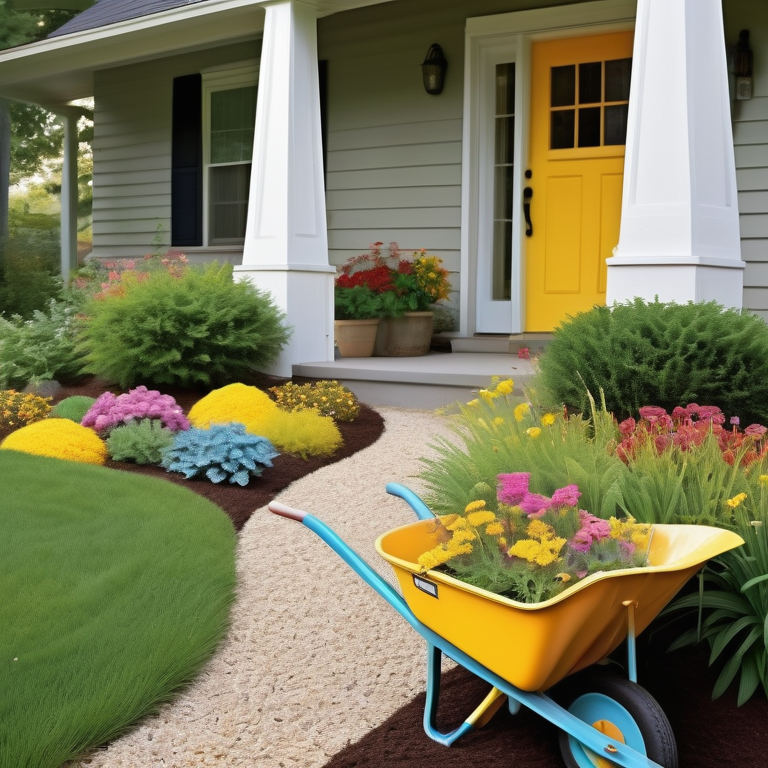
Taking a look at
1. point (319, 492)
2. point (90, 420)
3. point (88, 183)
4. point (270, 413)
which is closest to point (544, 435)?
point (319, 492)

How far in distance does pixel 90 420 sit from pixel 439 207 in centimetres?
423

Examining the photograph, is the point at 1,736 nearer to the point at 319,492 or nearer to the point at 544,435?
the point at 544,435

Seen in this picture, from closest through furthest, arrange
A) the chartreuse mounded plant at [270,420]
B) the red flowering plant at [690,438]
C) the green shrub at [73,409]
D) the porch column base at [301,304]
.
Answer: the red flowering plant at [690,438] → the chartreuse mounded plant at [270,420] → the green shrub at [73,409] → the porch column base at [301,304]

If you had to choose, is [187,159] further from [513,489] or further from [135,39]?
[513,489]

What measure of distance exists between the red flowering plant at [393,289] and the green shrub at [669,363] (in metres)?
3.28

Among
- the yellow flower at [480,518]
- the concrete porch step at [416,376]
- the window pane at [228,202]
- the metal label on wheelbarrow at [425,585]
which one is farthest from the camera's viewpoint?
the window pane at [228,202]

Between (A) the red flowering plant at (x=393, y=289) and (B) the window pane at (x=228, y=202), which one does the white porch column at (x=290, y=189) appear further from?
(B) the window pane at (x=228, y=202)

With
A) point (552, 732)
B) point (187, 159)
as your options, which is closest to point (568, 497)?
point (552, 732)

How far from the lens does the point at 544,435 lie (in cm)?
312

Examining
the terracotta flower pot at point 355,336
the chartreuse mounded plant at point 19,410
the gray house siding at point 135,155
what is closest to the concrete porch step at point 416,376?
the terracotta flower pot at point 355,336

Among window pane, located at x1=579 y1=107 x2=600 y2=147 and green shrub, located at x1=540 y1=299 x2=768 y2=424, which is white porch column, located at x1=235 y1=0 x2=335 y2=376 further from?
green shrub, located at x1=540 y1=299 x2=768 y2=424

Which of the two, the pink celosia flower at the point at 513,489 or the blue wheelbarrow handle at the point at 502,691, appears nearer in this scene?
the blue wheelbarrow handle at the point at 502,691

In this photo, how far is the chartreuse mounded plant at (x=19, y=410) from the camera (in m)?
5.87

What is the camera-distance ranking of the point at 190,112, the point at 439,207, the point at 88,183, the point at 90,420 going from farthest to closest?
the point at 88,183, the point at 190,112, the point at 439,207, the point at 90,420
